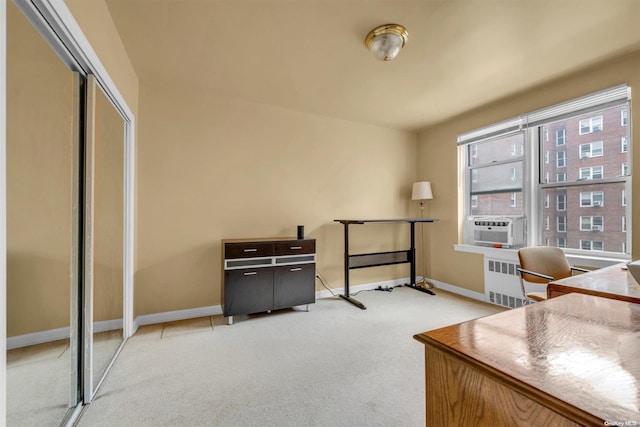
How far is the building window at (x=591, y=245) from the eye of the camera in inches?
106

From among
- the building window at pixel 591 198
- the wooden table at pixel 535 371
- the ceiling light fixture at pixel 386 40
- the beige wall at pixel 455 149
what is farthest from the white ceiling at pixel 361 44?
the wooden table at pixel 535 371

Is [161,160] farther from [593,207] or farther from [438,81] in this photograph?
[593,207]

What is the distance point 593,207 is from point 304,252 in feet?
9.71

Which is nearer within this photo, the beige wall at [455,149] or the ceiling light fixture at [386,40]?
the ceiling light fixture at [386,40]

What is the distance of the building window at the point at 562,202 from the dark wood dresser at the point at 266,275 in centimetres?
272

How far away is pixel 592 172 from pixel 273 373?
348 centimetres

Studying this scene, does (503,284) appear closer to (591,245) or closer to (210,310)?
(591,245)

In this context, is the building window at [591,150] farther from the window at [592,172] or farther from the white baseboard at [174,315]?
the white baseboard at [174,315]

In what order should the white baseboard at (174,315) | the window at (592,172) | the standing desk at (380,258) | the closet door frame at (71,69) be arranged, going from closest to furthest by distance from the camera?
the closet door frame at (71,69) < the window at (592,172) < the white baseboard at (174,315) < the standing desk at (380,258)

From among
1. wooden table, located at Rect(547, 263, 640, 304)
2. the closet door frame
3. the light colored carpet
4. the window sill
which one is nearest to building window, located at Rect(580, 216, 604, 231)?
the window sill

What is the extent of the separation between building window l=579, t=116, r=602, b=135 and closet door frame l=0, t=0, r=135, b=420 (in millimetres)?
4106

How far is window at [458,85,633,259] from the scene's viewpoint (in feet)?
8.39

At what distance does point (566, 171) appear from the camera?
2.92 meters

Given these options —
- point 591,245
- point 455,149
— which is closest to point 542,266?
point 591,245
